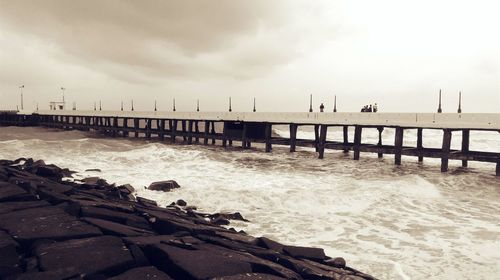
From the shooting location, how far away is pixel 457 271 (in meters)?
5.75

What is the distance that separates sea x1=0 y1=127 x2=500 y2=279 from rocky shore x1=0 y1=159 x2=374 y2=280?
5.41ft

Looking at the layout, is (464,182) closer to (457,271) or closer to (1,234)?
(457,271)

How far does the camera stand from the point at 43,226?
198 inches

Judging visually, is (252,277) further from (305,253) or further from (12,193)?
(12,193)

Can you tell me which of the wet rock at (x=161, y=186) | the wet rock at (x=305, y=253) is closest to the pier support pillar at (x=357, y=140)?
the wet rock at (x=161, y=186)

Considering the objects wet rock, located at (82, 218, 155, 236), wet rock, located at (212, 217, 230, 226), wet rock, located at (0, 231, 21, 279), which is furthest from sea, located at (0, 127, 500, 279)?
wet rock, located at (0, 231, 21, 279)

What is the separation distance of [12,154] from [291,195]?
1688 centimetres

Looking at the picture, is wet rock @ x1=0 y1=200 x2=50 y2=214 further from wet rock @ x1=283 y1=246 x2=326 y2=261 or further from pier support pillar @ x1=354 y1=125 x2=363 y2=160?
pier support pillar @ x1=354 y1=125 x2=363 y2=160

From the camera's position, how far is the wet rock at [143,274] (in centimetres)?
375

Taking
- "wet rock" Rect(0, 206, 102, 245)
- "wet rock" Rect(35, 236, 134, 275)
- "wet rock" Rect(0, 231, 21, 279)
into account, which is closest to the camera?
"wet rock" Rect(0, 231, 21, 279)

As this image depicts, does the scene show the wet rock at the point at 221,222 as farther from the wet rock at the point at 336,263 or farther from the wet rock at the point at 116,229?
the wet rock at the point at 336,263

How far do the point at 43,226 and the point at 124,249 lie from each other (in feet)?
4.86

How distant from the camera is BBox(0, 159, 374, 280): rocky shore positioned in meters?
3.91

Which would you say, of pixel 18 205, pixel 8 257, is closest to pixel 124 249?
pixel 8 257
